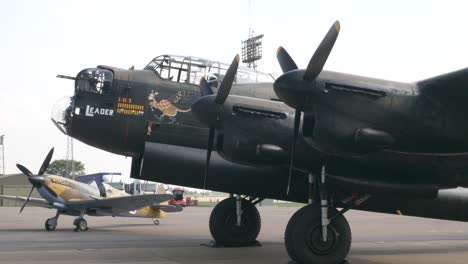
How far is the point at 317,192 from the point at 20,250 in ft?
23.3

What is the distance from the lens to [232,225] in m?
13.8

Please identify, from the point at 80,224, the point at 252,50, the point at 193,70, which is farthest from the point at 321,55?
the point at 252,50

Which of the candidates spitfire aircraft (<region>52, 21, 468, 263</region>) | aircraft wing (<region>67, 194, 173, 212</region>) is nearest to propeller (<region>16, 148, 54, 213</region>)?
aircraft wing (<region>67, 194, 173, 212</region>)

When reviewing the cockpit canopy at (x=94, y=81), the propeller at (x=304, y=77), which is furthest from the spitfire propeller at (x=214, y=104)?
the cockpit canopy at (x=94, y=81)

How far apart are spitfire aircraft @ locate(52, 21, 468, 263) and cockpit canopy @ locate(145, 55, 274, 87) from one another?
28mm

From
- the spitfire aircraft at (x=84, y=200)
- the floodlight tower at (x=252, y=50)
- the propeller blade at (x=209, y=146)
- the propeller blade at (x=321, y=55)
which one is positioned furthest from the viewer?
the floodlight tower at (x=252, y=50)

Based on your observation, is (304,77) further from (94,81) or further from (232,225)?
(232,225)

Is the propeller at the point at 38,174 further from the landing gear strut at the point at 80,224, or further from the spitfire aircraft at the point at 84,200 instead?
the landing gear strut at the point at 80,224

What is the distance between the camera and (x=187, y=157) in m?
12.0

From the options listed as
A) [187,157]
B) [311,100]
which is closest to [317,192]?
[311,100]

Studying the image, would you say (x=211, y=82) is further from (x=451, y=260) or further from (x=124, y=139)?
(x=451, y=260)

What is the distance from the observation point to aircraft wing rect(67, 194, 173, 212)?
2039 cm

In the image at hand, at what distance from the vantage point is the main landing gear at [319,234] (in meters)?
9.27

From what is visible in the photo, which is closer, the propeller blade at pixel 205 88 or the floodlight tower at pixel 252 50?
the propeller blade at pixel 205 88
